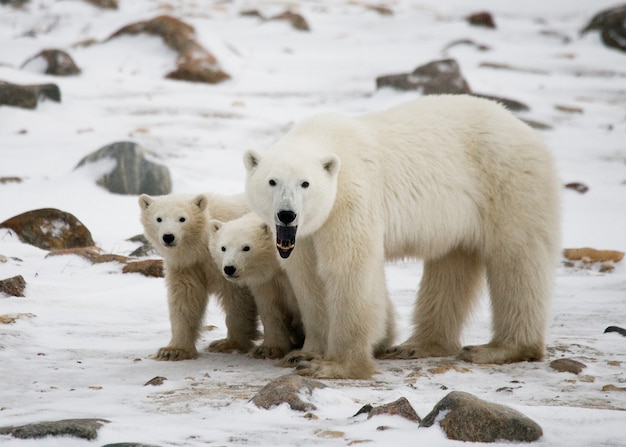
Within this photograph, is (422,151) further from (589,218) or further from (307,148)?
(589,218)

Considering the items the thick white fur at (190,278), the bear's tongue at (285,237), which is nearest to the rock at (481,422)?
the bear's tongue at (285,237)

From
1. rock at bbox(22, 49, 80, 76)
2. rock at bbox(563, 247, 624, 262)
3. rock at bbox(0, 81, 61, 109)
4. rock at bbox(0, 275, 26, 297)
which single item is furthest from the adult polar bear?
rock at bbox(22, 49, 80, 76)

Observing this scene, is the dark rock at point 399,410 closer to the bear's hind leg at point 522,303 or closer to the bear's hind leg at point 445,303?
the bear's hind leg at point 522,303

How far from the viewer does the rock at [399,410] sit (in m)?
3.39

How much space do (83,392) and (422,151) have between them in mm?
2503

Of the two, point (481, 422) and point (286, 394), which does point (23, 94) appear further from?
point (481, 422)

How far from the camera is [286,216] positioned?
4434 mm

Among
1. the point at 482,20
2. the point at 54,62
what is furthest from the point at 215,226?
the point at 482,20

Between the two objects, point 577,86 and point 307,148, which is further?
point 577,86

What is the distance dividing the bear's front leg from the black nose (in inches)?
58.1

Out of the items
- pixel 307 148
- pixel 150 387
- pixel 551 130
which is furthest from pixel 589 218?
pixel 150 387

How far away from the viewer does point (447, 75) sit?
15.6 m

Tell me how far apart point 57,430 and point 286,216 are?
1745 millimetres

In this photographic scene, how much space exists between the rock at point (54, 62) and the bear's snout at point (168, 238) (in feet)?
37.9
